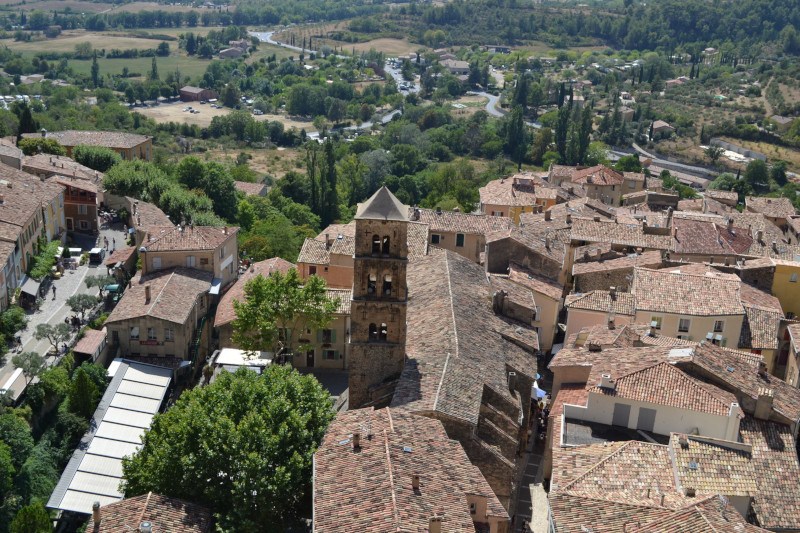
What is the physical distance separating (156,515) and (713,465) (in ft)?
73.3

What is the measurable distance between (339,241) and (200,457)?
26.2 meters

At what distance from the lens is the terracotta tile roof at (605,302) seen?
2133 inches

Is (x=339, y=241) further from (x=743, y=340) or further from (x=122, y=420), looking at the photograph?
(x=743, y=340)

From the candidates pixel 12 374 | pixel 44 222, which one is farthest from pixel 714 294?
pixel 44 222

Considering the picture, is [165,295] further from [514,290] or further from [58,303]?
[514,290]

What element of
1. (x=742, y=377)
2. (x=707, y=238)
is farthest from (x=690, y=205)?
(x=742, y=377)

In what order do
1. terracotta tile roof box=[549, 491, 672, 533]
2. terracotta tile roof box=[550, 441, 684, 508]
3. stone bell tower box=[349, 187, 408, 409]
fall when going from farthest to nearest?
stone bell tower box=[349, 187, 408, 409], terracotta tile roof box=[550, 441, 684, 508], terracotta tile roof box=[549, 491, 672, 533]

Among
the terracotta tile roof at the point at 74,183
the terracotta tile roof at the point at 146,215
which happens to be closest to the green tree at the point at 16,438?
the terracotta tile roof at the point at 146,215

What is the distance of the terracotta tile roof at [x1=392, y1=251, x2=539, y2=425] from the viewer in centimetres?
3934

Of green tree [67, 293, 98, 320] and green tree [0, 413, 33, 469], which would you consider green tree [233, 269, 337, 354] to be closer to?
green tree [67, 293, 98, 320]

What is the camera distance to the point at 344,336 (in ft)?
184

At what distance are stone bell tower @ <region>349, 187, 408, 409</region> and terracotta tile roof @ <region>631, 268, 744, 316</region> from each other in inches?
693

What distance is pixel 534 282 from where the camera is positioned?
195 feet

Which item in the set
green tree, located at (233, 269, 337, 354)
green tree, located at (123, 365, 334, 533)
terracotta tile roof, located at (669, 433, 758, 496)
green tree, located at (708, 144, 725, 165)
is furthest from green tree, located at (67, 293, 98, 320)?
green tree, located at (708, 144, 725, 165)
